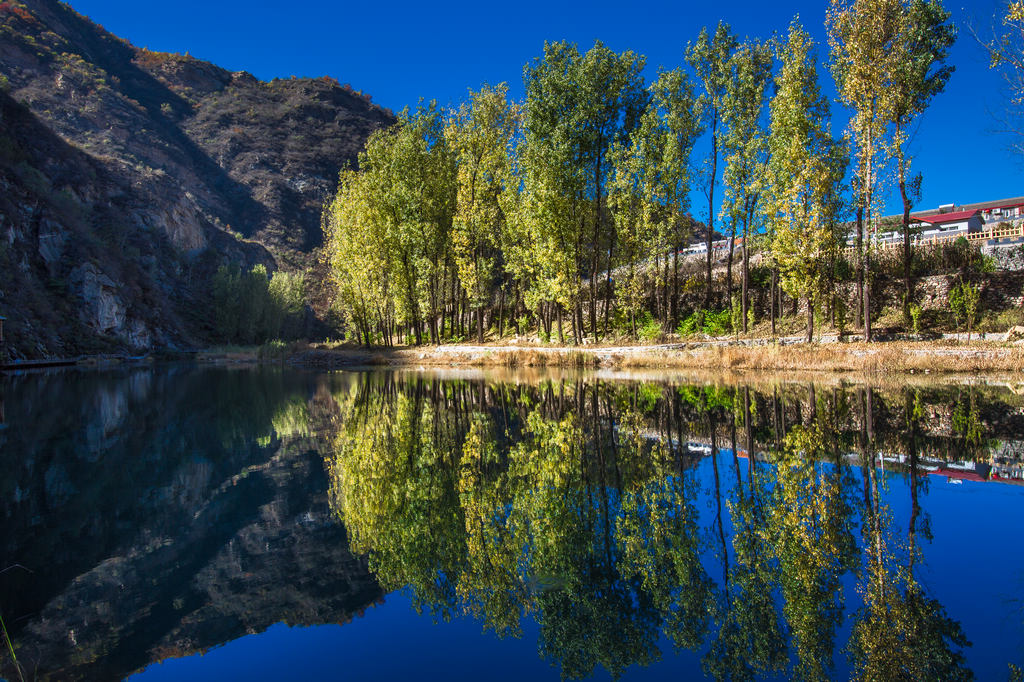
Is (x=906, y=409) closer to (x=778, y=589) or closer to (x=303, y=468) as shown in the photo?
(x=778, y=589)

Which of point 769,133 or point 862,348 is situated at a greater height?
point 769,133

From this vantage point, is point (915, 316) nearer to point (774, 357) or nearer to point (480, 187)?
point (774, 357)

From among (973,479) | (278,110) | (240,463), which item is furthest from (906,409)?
(278,110)

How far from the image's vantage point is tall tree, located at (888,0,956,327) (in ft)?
75.3

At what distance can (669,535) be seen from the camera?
5.14 m

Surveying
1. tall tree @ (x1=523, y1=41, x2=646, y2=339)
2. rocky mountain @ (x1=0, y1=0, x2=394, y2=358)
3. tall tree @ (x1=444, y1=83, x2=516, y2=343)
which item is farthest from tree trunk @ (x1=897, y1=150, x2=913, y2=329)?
rocky mountain @ (x1=0, y1=0, x2=394, y2=358)

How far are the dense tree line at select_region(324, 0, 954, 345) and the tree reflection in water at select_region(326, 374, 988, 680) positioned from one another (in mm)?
16383

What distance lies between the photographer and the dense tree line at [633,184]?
23.5m

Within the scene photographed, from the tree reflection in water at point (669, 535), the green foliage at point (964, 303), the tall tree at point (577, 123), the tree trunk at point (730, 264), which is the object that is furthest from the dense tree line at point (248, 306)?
the green foliage at point (964, 303)

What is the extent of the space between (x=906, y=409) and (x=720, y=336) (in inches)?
738

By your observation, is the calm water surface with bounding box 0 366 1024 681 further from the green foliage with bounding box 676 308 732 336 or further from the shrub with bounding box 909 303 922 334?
the green foliage with bounding box 676 308 732 336

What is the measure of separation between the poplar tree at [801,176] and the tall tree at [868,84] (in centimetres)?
122

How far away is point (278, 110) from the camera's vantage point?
12550 cm

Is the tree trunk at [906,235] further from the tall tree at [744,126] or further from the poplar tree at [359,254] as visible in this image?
the poplar tree at [359,254]
